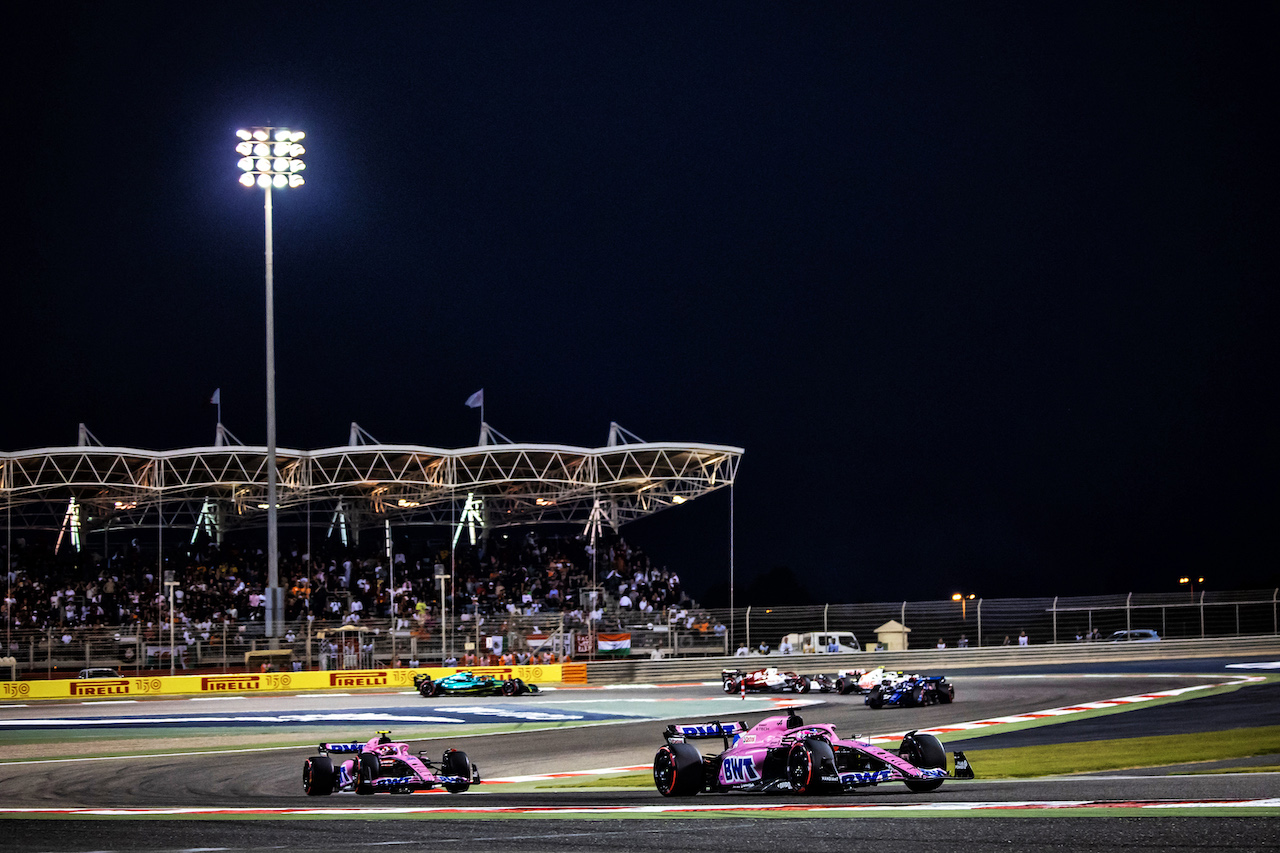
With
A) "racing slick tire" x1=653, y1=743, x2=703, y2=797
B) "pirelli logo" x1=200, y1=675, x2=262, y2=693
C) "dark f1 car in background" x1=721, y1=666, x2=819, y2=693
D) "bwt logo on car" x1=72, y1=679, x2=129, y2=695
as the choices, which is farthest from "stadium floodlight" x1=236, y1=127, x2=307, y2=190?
"racing slick tire" x1=653, y1=743, x2=703, y2=797

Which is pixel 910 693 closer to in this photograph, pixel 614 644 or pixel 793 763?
pixel 793 763

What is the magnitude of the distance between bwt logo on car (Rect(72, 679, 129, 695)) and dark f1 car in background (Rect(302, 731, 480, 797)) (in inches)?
918

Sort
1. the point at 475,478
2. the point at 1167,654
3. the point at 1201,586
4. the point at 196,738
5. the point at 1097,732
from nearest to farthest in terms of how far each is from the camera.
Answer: the point at 1097,732
the point at 196,738
the point at 1167,654
the point at 475,478
the point at 1201,586

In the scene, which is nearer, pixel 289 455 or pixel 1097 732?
pixel 1097 732

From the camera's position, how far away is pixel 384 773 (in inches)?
509

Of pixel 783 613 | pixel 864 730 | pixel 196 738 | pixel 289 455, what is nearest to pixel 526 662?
pixel 783 613

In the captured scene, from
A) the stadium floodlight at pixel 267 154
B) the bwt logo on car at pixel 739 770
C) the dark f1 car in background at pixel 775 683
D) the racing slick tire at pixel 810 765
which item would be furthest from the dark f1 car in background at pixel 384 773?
the stadium floodlight at pixel 267 154

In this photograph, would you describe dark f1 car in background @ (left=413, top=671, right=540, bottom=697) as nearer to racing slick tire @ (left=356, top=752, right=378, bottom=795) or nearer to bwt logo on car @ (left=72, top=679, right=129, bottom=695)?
bwt logo on car @ (left=72, top=679, right=129, bottom=695)

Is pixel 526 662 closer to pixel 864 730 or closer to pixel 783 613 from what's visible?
pixel 783 613

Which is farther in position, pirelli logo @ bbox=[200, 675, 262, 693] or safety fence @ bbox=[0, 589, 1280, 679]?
safety fence @ bbox=[0, 589, 1280, 679]

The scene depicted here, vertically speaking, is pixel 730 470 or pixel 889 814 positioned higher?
pixel 730 470

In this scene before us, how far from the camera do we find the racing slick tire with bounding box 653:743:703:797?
10.7 meters

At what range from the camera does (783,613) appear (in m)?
38.9

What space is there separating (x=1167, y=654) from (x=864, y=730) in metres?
21.5
